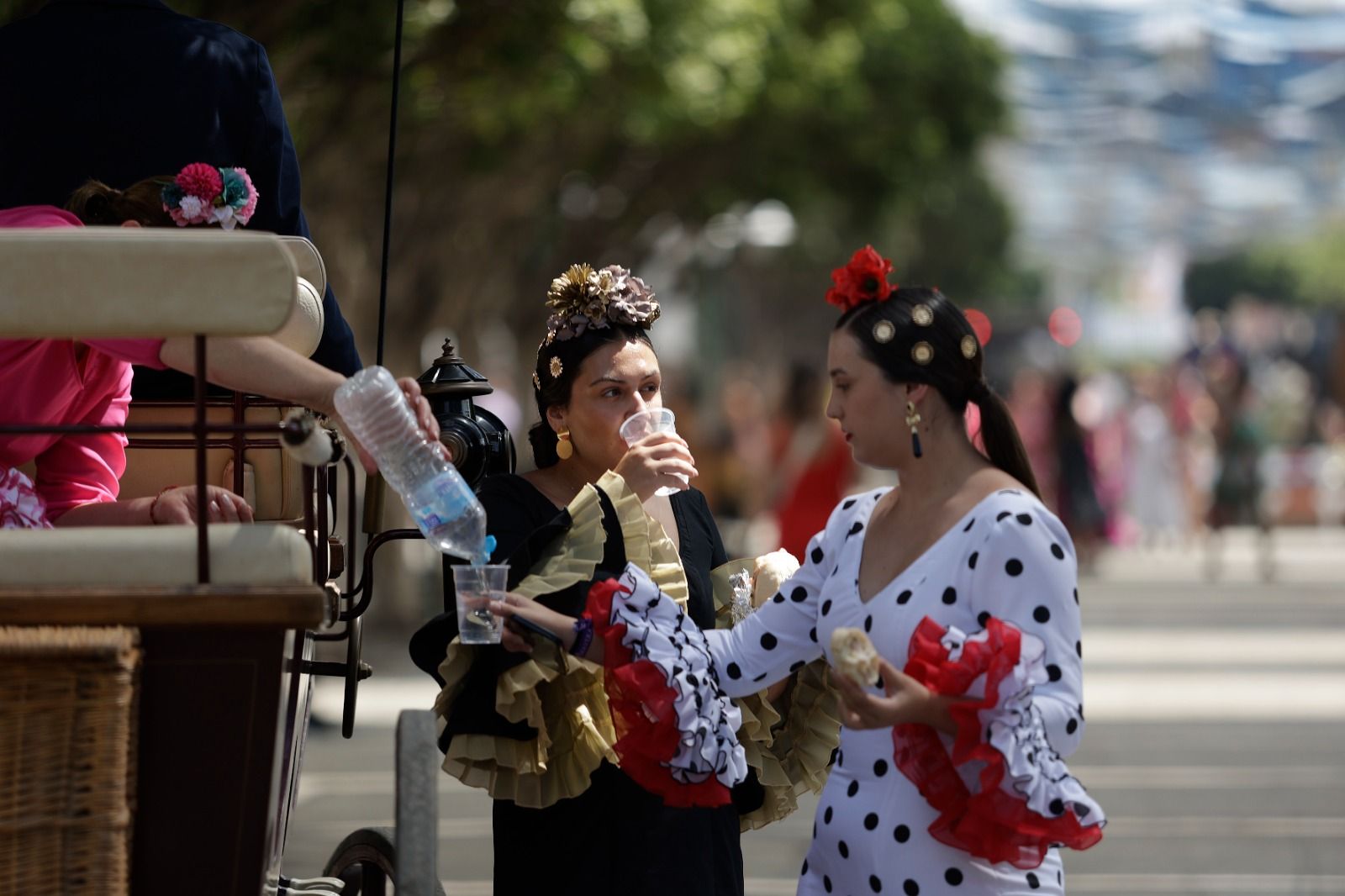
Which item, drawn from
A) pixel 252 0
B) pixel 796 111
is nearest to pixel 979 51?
pixel 796 111

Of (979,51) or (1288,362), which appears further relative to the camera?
(1288,362)

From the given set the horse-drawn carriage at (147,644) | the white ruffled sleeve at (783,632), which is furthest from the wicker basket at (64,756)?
the white ruffled sleeve at (783,632)

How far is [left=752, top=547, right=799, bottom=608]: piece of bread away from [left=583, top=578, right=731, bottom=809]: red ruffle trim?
48cm

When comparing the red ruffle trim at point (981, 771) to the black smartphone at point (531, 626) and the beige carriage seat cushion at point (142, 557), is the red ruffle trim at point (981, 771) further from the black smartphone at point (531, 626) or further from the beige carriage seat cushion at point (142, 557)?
the beige carriage seat cushion at point (142, 557)

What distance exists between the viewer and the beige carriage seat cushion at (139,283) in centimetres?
322

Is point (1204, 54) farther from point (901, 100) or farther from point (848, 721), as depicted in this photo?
point (848, 721)

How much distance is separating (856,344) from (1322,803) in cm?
671

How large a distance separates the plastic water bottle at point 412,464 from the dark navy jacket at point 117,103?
0.71 meters

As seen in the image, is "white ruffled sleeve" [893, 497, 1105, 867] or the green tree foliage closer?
"white ruffled sleeve" [893, 497, 1105, 867]

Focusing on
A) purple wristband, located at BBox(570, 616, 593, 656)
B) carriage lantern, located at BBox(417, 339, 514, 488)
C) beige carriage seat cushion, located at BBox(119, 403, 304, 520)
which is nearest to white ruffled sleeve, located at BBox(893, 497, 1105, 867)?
purple wristband, located at BBox(570, 616, 593, 656)

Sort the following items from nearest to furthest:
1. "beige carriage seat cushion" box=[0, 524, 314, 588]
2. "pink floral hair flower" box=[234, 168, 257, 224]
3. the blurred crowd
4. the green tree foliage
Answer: "beige carriage seat cushion" box=[0, 524, 314, 588]
"pink floral hair flower" box=[234, 168, 257, 224]
the blurred crowd
the green tree foliage

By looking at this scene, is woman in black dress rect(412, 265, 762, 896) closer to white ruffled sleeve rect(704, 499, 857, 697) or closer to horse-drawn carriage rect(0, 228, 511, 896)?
white ruffled sleeve rect(704, 499, 857, 697)

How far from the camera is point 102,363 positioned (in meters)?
3.79

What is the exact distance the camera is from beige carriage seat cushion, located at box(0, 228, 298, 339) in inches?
127
